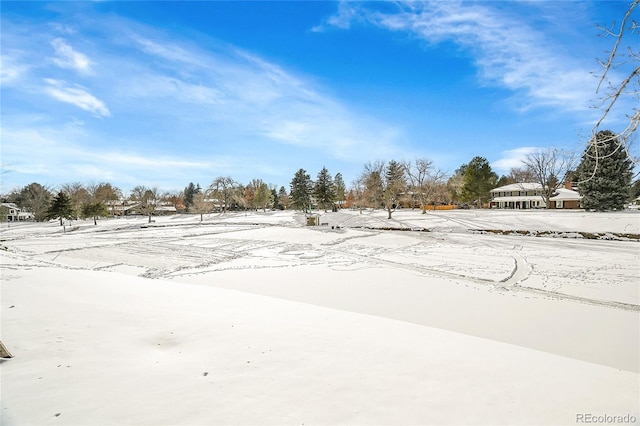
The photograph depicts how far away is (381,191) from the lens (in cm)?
5403

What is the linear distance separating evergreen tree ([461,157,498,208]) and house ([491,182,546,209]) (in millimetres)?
3390

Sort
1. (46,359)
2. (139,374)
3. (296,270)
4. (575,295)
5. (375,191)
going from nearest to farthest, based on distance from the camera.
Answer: (139,374) < (46,359) < (575,295) < (296,270) < (375,191)

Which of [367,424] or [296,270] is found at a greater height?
[367,424]

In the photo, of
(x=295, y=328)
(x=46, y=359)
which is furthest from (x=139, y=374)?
(x=295, y=328)

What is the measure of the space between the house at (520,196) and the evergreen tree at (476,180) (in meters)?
3.39

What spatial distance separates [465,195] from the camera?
61.7m

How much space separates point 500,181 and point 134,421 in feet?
300

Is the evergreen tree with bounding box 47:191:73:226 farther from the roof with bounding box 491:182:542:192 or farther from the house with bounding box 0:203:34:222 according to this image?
the roof with bounding box 491:182:542:192

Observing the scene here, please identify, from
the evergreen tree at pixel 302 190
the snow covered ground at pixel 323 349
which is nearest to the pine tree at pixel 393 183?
the evergreen tree at pixel 302 190

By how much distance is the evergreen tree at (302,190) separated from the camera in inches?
2672

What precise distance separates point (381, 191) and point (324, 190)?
1390 centimetres

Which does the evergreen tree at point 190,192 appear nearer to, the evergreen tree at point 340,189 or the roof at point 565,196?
the evergreen tree at point 340,189

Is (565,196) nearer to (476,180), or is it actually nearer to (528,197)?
(528,197)

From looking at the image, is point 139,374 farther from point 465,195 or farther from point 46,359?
point 465,195
